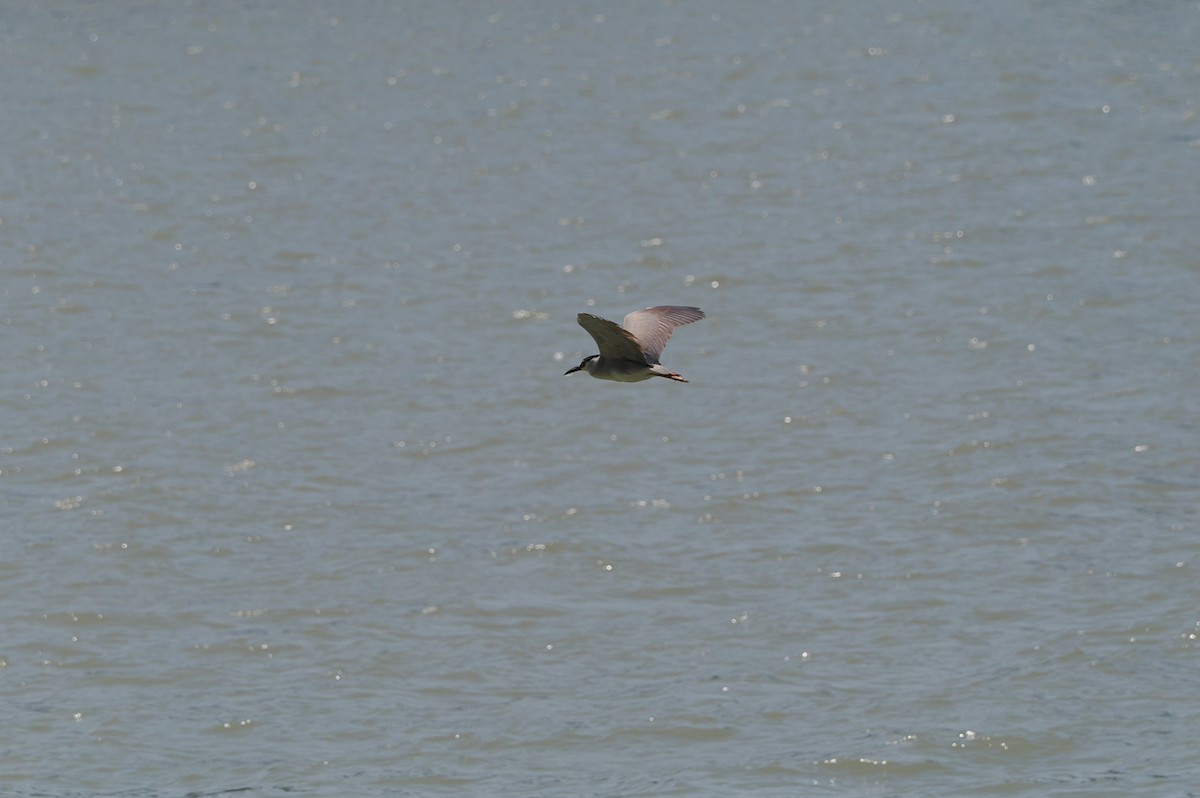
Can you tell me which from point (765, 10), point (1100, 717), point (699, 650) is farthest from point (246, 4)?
point (1100, 717)

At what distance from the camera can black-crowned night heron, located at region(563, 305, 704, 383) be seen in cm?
1149

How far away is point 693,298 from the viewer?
28766 millimetres

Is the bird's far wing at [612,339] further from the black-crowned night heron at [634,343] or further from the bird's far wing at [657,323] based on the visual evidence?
the bird's far wing at [657,323]

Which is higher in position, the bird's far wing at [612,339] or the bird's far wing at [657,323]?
the bird's far wing at [657,323]

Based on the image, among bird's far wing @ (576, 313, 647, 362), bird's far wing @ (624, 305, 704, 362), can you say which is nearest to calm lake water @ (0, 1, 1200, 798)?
bird's far wing @ (624, 305, 704, 362)

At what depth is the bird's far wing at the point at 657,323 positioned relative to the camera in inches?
502

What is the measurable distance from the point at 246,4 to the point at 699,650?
35.3m

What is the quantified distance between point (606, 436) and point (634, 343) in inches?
512

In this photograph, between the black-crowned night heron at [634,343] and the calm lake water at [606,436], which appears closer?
the black-crowned night heron at [634,343]

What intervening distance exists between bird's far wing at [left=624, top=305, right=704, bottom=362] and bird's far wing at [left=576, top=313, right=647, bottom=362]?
370 millimetres

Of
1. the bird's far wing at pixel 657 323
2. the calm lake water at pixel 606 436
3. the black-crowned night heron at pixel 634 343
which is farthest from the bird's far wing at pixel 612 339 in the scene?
the calm lake water at pixel 606 436

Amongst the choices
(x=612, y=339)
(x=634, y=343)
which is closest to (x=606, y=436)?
(x=612, y=339)

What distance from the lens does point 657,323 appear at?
13133 millimetres

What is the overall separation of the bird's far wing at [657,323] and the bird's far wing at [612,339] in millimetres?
370
